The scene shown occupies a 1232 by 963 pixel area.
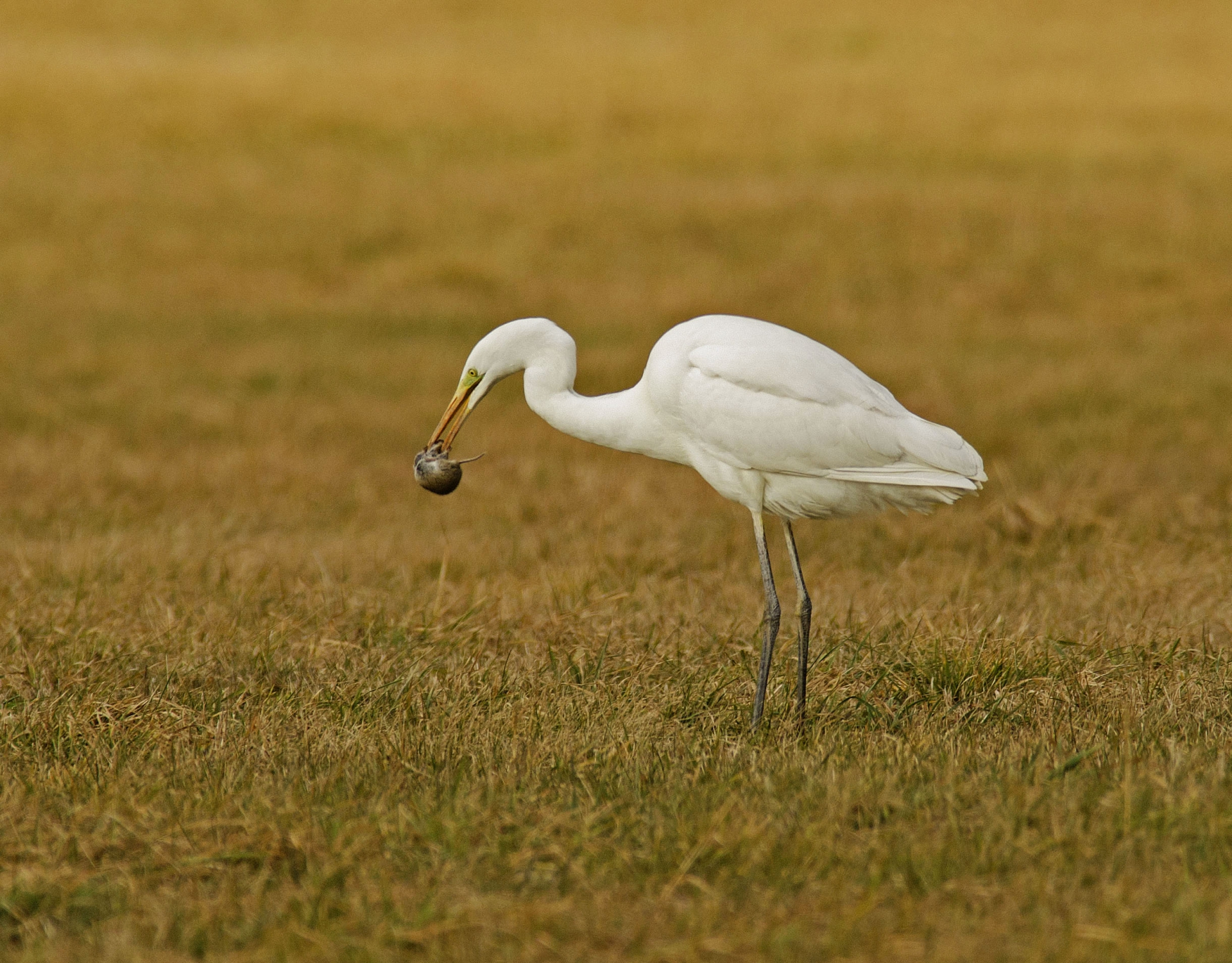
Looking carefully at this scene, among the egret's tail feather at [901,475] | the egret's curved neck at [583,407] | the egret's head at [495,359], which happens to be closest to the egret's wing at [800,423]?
the egret's tail feather at [901,475]

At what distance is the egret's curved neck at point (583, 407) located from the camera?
505 centimetres

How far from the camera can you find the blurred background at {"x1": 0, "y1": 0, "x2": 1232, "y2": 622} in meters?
8.30

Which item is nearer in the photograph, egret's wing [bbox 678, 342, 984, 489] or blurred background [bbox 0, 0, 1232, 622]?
egret's wing [bbox 678, 342, 984, 489]

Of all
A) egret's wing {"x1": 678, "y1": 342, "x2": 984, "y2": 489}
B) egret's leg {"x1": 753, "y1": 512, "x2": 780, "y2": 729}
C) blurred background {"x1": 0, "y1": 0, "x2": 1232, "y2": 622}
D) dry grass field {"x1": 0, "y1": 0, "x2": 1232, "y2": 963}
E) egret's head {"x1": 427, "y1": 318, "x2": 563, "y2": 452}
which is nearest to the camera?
dry grass field {"x1": 0, "y1": 0, "x2": 1232, "y2": 963}

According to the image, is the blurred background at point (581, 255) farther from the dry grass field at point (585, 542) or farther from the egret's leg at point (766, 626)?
the egret's leg at point (766, 626)

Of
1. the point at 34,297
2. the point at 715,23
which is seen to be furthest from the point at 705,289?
the point at 715,23

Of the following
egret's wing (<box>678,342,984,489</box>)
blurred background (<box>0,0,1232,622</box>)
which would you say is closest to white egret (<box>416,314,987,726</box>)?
egret's wing (<box>678,342,984,489</box>)

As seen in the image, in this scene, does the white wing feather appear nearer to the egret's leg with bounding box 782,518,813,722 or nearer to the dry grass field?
the egret's leg with bounding box 782,518,813,722

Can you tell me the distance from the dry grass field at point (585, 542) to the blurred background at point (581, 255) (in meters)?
0.07

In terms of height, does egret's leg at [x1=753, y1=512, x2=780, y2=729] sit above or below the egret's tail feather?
below

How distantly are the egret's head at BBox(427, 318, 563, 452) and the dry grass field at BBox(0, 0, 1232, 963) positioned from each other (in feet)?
3.01

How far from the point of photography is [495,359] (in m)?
5.02

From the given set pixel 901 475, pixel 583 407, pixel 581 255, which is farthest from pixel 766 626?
pixel 581 255

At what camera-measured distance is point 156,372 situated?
1237 centimetres
